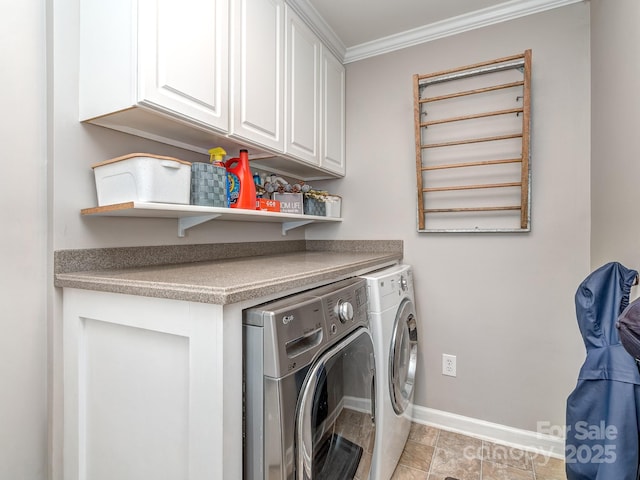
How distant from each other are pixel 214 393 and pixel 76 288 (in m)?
0.66

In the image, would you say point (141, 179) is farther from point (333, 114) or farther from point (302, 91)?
point (333, 114)

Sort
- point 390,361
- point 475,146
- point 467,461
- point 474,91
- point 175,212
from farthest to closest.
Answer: point 475,146
point 474,91
point 467,461
point 390,361
point 175,212

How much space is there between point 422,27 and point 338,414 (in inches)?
88.4

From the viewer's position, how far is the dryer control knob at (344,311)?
1143mm

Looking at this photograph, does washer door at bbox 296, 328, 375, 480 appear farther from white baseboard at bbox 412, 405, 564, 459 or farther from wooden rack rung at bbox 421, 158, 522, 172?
wooden rack rung at bbox 421, 158, 522, 172

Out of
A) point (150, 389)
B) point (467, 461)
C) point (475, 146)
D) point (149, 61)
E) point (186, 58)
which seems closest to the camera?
point (150, 389)

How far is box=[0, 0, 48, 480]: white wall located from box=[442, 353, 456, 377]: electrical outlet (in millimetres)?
1989

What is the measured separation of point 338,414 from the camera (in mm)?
1162

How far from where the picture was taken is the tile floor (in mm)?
1656

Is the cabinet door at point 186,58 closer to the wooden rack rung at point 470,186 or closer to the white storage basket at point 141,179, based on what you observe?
the white storage basket at point 141,179

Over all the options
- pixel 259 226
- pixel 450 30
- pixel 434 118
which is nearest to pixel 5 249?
pixel 259 226

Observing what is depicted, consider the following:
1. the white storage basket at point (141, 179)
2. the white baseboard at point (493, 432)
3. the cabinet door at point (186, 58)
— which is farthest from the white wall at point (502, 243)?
the white storage basket at point (141, 179)

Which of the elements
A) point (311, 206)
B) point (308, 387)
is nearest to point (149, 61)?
point (308, 387)

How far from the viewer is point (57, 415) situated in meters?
1.13
